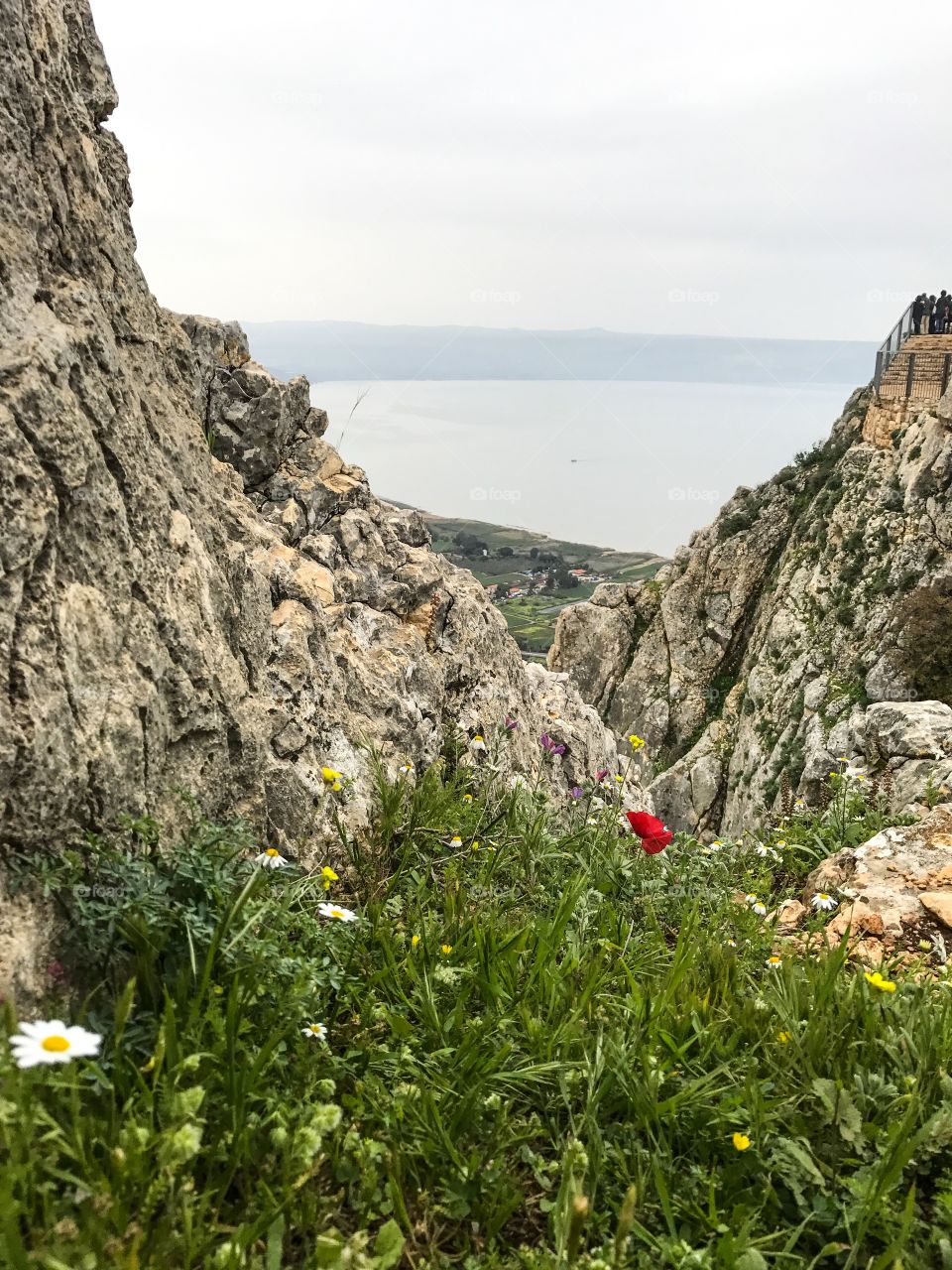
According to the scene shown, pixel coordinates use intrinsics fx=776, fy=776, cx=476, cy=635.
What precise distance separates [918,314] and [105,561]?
115ft

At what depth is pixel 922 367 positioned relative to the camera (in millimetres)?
30297

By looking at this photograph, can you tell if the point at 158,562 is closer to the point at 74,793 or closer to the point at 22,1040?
the point at 74,793

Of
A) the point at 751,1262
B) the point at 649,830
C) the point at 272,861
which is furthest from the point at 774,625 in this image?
the point at 751,1262

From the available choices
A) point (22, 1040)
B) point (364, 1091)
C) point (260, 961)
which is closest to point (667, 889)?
point (364, 1091)

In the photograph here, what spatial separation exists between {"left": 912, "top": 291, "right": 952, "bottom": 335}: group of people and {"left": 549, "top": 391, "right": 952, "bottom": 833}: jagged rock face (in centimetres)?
358

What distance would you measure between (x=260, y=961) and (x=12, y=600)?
4.70 feet

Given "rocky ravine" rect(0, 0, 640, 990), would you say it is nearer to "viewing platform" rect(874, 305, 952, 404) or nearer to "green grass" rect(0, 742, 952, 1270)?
"green grass" rect(0, 742, 952, 1270)

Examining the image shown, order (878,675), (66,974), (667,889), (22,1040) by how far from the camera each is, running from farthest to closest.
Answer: (878,675) → (667,889) → (66,974) → (22,1040)

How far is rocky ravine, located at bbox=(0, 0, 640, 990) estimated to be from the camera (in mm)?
2615

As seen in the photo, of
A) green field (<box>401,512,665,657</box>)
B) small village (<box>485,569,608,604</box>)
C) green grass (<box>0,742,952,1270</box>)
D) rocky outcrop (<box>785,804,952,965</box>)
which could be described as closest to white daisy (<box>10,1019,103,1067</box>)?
green grass (<box>0,742,952,1270</box>)

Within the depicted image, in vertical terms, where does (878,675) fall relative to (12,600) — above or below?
below

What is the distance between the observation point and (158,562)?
3402 millimetres

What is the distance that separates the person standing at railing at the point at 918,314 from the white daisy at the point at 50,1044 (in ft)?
118

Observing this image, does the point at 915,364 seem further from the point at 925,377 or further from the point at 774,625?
the point at 774,625
